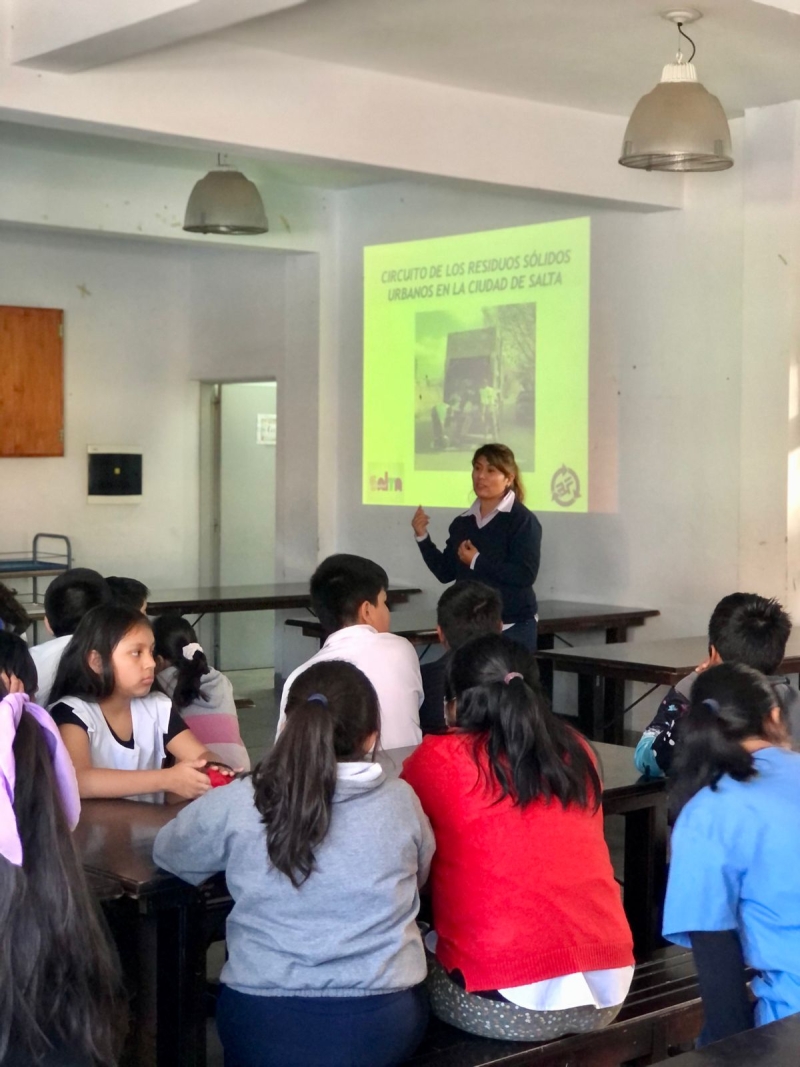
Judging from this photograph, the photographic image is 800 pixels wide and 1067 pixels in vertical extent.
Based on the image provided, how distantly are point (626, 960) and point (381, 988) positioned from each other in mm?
495

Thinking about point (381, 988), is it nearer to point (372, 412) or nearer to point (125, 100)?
point (125, 100)

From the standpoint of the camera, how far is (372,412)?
8055 millimetres

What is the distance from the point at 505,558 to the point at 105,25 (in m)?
2.54

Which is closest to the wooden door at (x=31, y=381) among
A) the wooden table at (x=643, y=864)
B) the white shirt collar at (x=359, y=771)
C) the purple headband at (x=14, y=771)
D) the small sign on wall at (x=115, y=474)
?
the small sign on wall at (x=115, y=474)

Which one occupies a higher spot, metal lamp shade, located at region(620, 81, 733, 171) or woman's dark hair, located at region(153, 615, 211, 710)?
metal lamp shade, located at region(620, 81, 733, 171)

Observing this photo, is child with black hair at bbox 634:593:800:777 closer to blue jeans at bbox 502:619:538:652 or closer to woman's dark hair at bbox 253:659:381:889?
woman's dark hair at bbox 253:659:381:889

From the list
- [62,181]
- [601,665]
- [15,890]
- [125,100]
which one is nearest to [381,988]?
[15,890]

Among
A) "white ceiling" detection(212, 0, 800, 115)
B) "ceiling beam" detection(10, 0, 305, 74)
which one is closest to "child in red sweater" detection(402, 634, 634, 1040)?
"ceiling beam" detection(10, 0, 305, 74)

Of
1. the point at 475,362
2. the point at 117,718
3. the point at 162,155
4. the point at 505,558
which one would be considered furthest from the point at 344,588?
the point at 162,155

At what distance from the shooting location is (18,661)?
2311 mm

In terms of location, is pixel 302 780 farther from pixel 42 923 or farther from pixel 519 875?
pixel 42 923

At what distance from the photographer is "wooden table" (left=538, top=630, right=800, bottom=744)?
5090mm

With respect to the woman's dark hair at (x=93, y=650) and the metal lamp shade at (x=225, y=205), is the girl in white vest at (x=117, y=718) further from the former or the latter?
the metal lamp shade at (x=225, y=205)

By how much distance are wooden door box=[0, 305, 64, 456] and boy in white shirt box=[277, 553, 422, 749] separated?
520 centimetres
